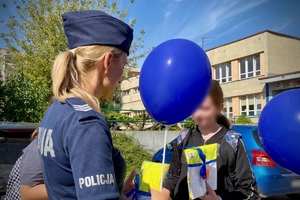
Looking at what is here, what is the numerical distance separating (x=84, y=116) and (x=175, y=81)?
3.28 ft

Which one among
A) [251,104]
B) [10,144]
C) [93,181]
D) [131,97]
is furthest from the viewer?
[131,97]

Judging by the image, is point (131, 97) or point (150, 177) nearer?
point (150, 177)

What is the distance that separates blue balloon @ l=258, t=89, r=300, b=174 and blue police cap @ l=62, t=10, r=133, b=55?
1.35m

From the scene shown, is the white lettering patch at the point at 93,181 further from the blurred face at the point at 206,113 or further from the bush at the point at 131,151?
the bush at the point at 131,151

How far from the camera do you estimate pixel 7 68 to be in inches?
753

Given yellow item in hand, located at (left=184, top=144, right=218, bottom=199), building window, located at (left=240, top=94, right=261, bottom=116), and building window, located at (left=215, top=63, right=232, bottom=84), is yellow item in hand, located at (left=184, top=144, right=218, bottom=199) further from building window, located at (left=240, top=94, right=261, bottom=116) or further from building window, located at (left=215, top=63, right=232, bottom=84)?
building window, located at (left=215, top=63, right=232, bottom=84)

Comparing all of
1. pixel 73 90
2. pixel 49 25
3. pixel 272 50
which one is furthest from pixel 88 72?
pixel 272 50

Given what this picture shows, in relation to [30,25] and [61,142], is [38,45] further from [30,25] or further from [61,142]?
[61,142]

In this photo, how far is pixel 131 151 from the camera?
27.8 ft

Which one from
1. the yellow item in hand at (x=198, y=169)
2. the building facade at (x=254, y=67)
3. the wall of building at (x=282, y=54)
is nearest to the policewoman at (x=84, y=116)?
the yellow item in hand at (x=198, y=169)

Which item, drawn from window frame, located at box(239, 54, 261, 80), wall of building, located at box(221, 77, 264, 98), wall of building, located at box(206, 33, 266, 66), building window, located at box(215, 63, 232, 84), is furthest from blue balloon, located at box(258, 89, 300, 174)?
building window, located at box(215, 63, 232, 84)

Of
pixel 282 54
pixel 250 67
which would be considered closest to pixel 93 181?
pixel 250 67

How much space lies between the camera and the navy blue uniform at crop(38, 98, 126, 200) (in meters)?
0.99

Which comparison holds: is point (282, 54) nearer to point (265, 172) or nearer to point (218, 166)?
point (265, 172)
